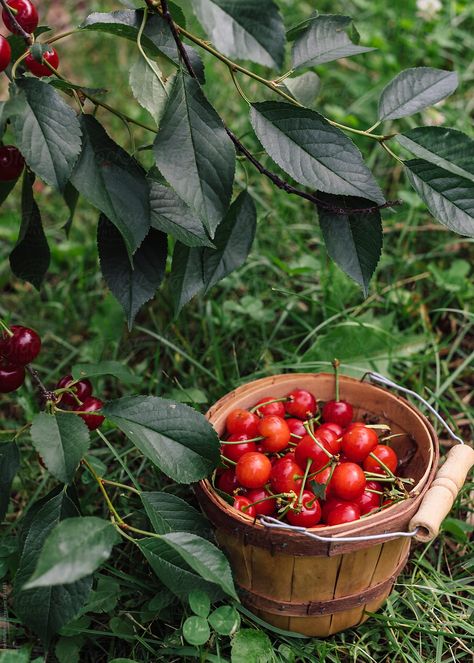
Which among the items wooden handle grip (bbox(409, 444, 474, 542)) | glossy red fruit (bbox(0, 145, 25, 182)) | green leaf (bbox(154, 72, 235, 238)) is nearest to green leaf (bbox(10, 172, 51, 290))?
glossy red fruit (bbox(0, 145, 25, 182))

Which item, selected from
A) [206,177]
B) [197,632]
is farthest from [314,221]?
[197,632]

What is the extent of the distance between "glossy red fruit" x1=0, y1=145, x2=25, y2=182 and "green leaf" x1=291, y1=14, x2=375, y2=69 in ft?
1.54

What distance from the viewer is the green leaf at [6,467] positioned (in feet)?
3.87

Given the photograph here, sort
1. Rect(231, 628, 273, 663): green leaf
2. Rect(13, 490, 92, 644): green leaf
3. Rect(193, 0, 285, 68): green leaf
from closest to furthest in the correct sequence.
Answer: Rect(193, 0, 285, 68): green leaf, Rect(13, 490, 92, 644): green leaf, Rect(231, 628, 273, 663): green leaf

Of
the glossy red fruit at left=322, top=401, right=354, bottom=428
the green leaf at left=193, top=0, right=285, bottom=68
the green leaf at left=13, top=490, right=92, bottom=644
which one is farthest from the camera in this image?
the glossy red fruit at left=322, top=401, right=354, bottom=428

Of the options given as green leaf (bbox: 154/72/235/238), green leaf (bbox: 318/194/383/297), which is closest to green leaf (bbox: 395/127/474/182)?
green leaf (bbox: 318/194/383/297)

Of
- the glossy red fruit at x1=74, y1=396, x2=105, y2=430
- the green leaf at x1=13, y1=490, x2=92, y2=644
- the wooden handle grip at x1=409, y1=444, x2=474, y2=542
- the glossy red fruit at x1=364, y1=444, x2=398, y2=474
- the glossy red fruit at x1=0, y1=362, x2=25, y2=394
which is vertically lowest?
the green leaf at x1=13, y1=490, x2=92, y2=644

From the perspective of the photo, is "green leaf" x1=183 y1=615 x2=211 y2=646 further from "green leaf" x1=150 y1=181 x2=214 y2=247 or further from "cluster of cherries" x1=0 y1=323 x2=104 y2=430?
"green leaf" x1=150 y1=181 x2=214 y2=247

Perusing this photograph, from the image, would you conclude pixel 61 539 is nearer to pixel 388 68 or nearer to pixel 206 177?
pixel 206 177

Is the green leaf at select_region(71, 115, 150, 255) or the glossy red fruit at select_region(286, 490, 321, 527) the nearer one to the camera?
the green leaf at select_region(71, 115, 150, 255)

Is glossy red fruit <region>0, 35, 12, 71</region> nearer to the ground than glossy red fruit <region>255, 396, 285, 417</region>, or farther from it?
farther from it

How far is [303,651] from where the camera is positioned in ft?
4.12

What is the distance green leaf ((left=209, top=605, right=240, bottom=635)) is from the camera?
1.15m

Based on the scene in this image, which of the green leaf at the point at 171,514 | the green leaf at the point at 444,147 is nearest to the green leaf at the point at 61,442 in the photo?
the green leaf at the point at 171,514
